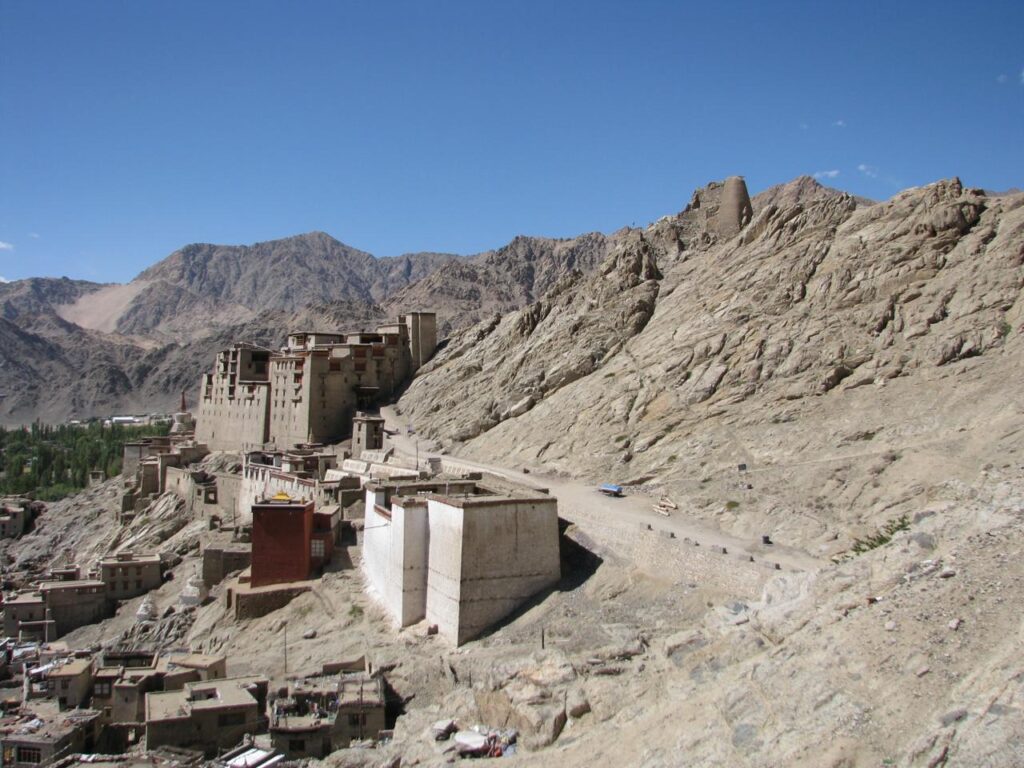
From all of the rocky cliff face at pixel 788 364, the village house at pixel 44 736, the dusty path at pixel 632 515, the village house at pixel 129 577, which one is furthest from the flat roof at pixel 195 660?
the rocky cliff face at pixel 788 364

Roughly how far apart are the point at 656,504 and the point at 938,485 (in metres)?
8.70

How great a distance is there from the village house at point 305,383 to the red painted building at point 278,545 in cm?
1866

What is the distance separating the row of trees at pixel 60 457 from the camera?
266 feet

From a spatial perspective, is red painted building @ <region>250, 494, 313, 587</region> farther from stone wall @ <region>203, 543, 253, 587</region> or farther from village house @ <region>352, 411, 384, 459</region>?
village house @ <region>352, 411, 384, 459</region>

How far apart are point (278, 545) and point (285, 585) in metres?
1.45

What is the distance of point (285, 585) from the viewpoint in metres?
32.5

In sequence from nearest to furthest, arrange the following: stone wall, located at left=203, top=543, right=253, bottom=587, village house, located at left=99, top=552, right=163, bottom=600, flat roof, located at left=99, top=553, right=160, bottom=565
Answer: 1. stone wall, located at left=203, top=543, right=253, bottom=587
2. village house, located at left=99, top=552, right=163, bottom=600
3. flat roof, located at left=99, top=553, right=160, bottom=565

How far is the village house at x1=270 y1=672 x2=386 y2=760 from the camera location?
73.8 ft

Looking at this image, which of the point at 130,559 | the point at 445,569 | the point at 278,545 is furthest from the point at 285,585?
the point at 130,559

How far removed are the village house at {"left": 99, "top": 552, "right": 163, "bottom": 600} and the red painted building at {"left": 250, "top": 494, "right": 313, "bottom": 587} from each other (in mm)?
9591

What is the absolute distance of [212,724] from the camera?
23.9m

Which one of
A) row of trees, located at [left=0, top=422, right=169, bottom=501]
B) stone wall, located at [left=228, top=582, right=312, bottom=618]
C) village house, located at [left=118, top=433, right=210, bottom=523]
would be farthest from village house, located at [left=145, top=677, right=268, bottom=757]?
row of trees, located at [left=0, top=422, right=169, bottom=501]

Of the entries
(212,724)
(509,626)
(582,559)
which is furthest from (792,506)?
(212,724)

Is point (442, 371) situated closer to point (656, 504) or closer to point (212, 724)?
point (656, 504)
